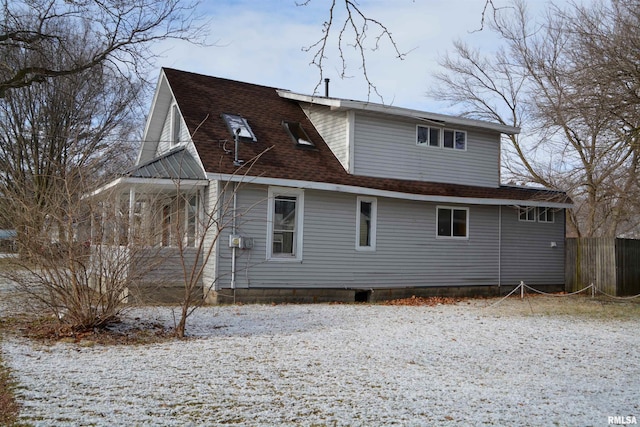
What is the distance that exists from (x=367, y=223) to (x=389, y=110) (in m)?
3.28

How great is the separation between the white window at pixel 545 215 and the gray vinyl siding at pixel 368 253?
90.0 inches

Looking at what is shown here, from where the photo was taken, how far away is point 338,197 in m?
15.9

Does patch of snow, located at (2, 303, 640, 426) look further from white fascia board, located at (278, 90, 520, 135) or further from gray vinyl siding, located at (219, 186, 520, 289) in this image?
white fascia board, located at (278, 90, 520, 135)

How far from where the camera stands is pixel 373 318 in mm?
12703

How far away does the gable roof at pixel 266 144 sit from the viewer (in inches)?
578

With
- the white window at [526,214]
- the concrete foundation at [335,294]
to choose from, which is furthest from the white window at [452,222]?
the white window at [526,214]

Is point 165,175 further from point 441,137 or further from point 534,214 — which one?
point 534,214

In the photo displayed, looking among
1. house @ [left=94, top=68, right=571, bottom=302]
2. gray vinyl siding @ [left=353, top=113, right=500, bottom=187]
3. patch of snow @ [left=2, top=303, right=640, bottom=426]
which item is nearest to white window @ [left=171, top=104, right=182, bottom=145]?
house @ [left=94, top=68, right=571, bottom=302]

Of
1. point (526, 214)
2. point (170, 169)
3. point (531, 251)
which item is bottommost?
point (531, 251)

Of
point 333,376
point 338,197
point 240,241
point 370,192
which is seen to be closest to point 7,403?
point 333,376

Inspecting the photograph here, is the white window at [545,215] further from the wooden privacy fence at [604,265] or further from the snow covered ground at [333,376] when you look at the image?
the snow covered ground at [333,376]

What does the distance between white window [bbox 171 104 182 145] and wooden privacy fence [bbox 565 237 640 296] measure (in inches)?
542

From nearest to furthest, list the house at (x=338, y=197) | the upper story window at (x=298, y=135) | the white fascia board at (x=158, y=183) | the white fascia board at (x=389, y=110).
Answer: the white fascia board at (x=158, y=183) < the house at (x=338, y=197) < the white fascia board at (x=389, y=110) < the upper story window at (x=298, y=135)

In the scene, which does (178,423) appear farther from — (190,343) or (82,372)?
(190,343)
